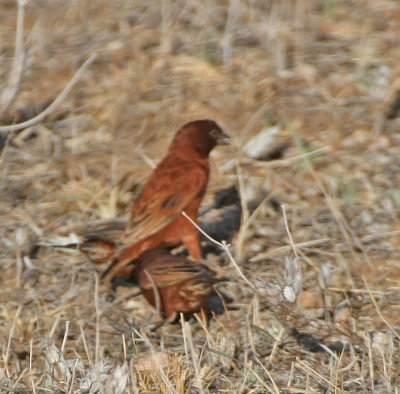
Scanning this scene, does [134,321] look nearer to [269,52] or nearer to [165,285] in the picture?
[165,285]

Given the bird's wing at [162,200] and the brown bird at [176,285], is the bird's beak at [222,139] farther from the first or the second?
the brown bird at [176,285]

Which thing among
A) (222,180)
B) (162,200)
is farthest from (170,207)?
(222,180)

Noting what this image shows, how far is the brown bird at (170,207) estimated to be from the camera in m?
5.16

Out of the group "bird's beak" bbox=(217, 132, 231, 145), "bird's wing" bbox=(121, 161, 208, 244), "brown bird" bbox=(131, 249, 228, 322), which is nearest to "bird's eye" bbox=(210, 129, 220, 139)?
"bird's beak" bbox=(217, 132, 231, 145)

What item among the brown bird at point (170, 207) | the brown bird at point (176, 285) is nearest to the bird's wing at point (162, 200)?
the brown bird at point (170, 207)

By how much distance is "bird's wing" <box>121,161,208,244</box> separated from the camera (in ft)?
16.9

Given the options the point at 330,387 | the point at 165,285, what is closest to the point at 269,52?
the point at 165,285

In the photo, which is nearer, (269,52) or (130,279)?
(130,279)

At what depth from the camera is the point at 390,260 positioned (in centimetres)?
530

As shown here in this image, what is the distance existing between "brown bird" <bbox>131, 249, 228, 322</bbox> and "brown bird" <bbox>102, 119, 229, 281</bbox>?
189 mm

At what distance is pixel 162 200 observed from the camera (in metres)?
5.21

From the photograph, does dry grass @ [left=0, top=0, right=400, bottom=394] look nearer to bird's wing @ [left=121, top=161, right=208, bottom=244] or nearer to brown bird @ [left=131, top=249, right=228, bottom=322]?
brown bird @ [left=131, top=249, right=228, bottom=322]

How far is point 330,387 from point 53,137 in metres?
3.19

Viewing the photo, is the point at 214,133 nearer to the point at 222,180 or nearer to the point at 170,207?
the point at 170,207
